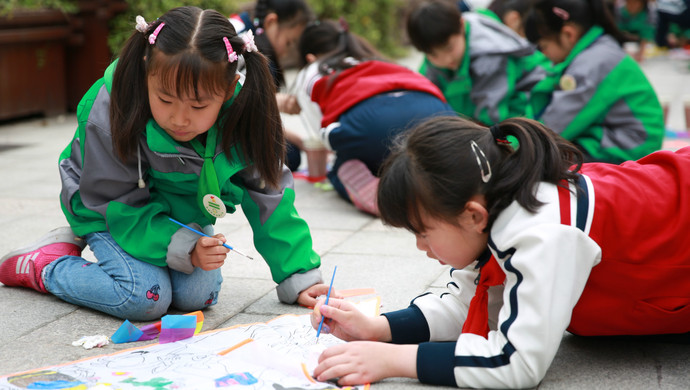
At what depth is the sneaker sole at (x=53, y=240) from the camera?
2348mm

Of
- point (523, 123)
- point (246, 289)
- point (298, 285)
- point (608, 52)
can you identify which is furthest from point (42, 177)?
point (523, 123)

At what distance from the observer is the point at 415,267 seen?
8.54ft

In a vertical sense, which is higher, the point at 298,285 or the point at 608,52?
the point at 608,52

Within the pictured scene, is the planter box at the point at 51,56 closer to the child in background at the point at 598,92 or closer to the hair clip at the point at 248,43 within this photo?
the child in background at the point at 598,92

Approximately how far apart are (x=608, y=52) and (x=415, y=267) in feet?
5.64

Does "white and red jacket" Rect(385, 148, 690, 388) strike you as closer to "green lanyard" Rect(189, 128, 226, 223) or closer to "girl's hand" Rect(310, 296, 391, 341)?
"girl's hand" Rect(310, 296, 391, 341)

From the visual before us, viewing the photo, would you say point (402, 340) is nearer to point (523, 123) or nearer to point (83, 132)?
point (523, 123)

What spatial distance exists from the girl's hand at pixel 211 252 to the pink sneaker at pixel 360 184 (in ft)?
4.58

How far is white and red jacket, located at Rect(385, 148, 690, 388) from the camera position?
1.49 metres

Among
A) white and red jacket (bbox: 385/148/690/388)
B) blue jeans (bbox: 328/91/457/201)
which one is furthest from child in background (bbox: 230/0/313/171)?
white and red jacket (bbox: 385/148/690/388)

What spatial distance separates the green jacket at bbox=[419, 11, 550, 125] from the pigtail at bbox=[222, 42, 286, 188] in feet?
6.72

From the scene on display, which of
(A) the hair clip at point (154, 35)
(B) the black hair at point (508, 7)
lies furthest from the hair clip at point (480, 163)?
(B) the black hair at point (508, 7)

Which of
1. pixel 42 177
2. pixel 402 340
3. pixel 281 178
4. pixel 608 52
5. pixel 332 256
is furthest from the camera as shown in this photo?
pixel 42 177

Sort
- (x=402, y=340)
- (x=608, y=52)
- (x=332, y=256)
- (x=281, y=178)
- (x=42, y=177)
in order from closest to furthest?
(x=402, y=340) → (x=281, y=178) → (x=332, y=256) → (x=608, y=52) → (x=42, y=177)
